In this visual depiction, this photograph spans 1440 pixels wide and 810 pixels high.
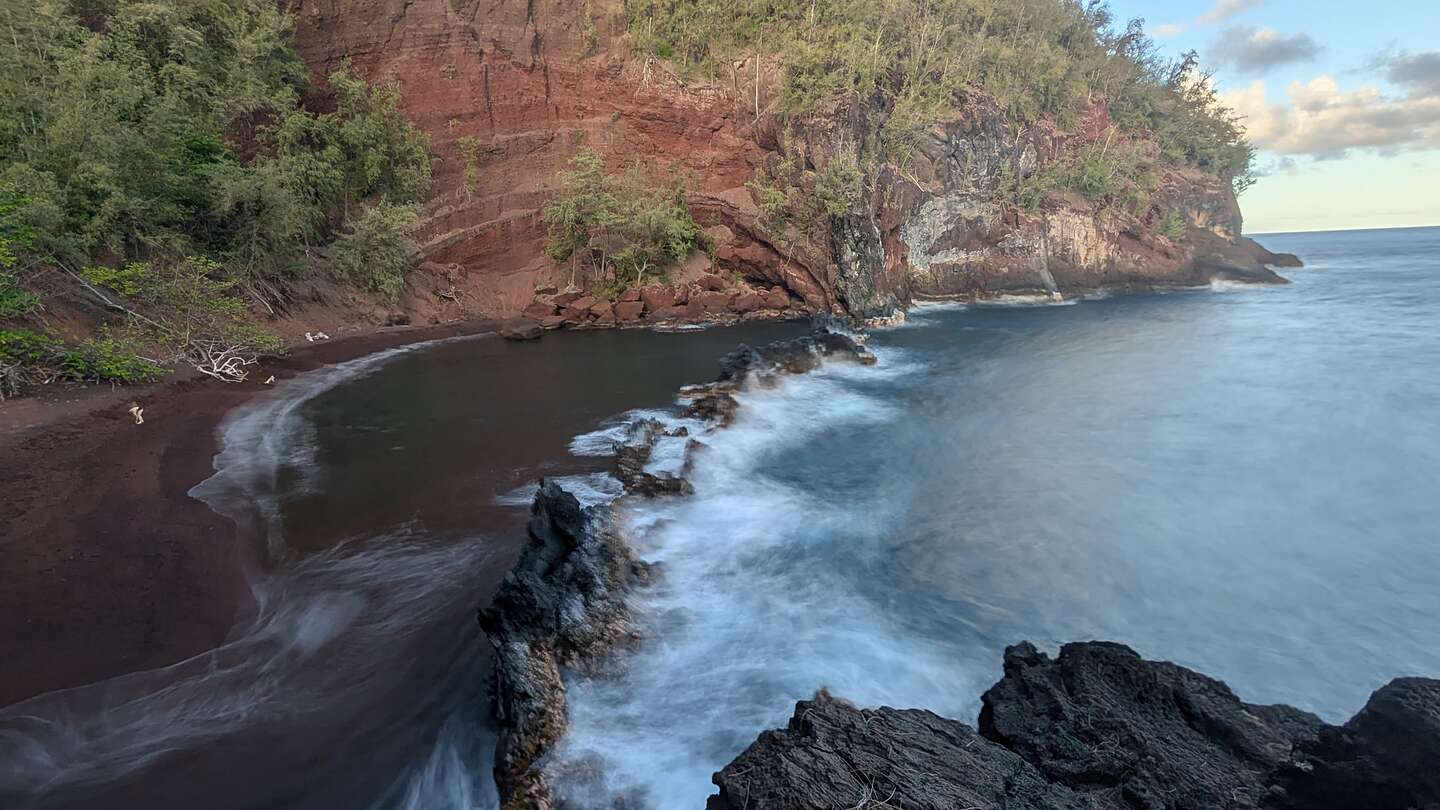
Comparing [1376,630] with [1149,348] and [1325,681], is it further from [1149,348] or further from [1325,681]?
[1149,348]

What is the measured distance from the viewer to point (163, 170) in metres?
15.4

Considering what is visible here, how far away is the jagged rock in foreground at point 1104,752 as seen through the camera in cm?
303

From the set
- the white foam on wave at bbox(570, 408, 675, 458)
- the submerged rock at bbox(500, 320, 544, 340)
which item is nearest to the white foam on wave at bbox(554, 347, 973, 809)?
the white foam on wave at bbox(570, 408, 675, 458)

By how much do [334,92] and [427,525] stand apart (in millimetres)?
24774

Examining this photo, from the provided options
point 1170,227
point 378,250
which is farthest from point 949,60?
point 378,250

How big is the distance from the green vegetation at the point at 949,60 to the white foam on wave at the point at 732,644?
80.2 feet

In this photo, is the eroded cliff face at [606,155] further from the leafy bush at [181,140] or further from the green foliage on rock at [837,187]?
the leafy bush at [181,140]

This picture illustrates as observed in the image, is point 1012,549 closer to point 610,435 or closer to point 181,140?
point 610,435

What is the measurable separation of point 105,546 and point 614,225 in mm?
21077

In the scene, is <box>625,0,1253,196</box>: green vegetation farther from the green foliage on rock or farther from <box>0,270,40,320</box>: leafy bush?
<box>0,270,40,320</box>: leafy bush

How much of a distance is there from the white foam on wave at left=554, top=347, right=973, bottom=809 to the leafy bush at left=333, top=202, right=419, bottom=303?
1733cm

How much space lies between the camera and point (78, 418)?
992 cm

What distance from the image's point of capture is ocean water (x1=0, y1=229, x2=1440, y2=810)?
15.4 feet

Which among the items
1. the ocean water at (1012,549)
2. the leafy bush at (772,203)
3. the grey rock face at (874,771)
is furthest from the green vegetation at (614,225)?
the grey rock face at (874,771)
